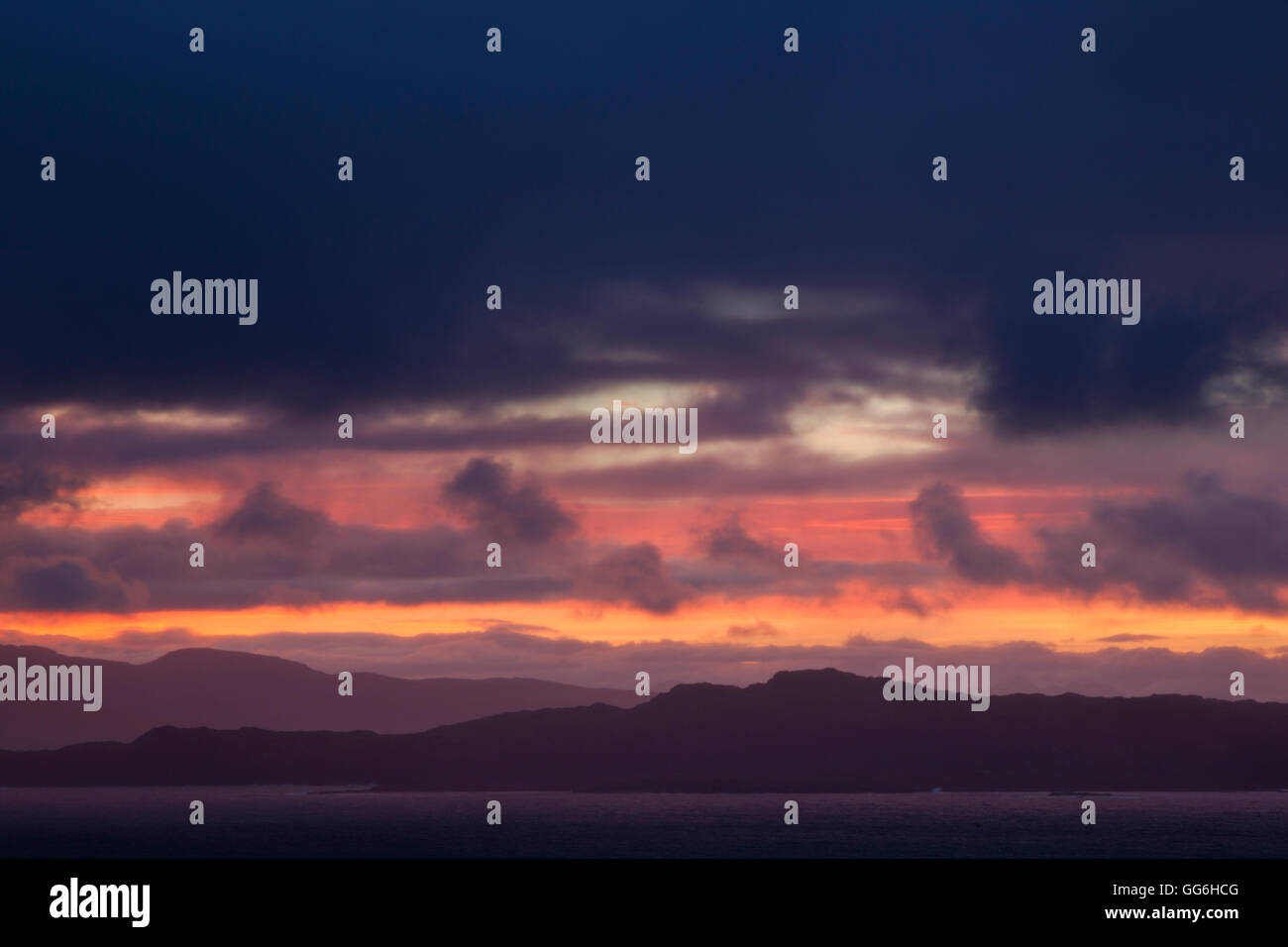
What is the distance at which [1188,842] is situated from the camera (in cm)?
19138

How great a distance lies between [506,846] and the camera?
18038cm
